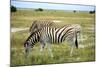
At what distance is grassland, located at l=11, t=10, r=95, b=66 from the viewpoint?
2.37m

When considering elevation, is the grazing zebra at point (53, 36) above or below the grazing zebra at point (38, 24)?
below

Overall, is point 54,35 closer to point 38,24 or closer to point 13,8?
point 38,24

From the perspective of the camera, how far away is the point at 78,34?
8.79ft

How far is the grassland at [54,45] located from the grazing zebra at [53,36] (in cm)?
5

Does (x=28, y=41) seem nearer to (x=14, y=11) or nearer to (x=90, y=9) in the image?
(x=14, y=11)

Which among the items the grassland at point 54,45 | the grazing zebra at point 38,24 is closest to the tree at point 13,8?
the grassland at point 54,45

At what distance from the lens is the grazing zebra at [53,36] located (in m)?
2.46

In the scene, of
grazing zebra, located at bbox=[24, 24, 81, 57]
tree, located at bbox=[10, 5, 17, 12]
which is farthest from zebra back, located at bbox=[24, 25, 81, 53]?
tree, located at bbox=[10, 5, 17, 12]

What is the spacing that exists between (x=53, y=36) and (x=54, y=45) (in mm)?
118

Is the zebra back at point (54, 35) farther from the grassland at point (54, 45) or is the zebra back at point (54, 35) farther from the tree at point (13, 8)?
the tree at point (13, 8)

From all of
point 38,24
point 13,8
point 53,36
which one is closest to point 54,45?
point 53,36
